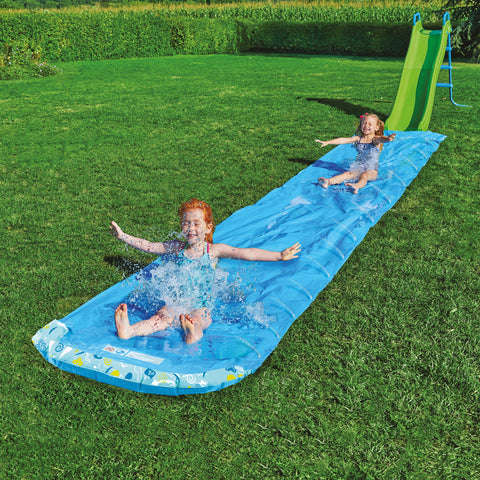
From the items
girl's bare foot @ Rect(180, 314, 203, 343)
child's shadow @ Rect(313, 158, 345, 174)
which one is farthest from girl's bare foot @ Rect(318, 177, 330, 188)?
girl's bare foot @ Rect(180, 314, 203, 343)

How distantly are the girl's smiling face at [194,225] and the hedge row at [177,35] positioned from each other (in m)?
23.1

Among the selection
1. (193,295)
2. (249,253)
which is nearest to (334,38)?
(249,253)

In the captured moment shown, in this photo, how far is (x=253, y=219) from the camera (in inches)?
244

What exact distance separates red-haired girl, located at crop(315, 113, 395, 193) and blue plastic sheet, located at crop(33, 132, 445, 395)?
6.3 inches

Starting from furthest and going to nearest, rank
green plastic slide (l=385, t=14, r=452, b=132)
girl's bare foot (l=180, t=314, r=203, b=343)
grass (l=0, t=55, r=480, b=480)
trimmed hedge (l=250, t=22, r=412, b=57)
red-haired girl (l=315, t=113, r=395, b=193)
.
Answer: trimmed hedge (l=250, t=22, r=412, b=57) < green plastic slide (l=385, t=14, r=452, b=132) < red-haired girl (l=315, t=113, r=395, b=193) < girl's bare foot (l=180, t=314, r=203, b=343) < grass (l=0, t=55, r=480, b=480)

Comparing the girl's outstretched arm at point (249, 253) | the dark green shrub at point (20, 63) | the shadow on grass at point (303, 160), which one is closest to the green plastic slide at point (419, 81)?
the shadow on grass at point (303, 160)

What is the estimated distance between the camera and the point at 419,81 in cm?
1037

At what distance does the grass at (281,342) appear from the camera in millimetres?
3127

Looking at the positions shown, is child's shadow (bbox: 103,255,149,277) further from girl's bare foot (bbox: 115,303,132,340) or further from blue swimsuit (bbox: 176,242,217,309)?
girl's bare foot (bbox: 115,303,132,340)

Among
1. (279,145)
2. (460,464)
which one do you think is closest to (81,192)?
(279,145)

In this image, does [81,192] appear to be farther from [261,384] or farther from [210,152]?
[261,384]

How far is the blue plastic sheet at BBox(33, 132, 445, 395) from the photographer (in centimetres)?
357

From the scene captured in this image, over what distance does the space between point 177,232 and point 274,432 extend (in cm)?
348

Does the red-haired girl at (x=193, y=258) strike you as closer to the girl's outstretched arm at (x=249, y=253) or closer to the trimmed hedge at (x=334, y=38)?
the girl's outstretched arm at (x=249, y=253)
